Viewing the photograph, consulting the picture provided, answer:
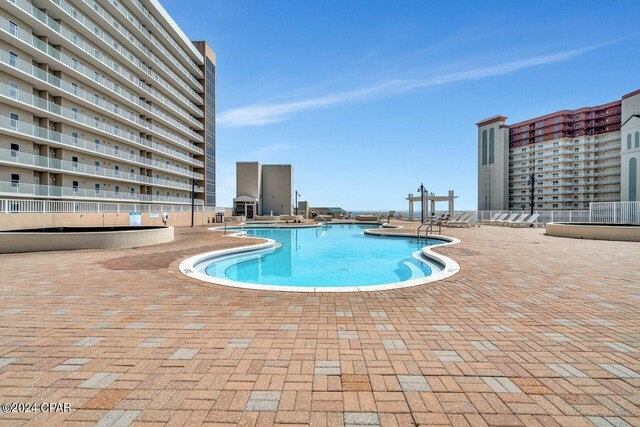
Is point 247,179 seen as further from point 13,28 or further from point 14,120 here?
point 13,28

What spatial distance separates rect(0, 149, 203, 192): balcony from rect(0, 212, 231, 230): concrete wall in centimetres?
658

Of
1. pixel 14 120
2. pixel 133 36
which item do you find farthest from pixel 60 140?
pixel 133 36

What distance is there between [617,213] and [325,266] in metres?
22.1

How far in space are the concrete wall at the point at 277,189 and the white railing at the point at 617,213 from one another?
34770mm

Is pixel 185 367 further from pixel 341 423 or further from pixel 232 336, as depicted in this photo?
pixel 341 423

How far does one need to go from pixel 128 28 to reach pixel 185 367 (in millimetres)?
37716

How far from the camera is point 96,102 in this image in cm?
2488

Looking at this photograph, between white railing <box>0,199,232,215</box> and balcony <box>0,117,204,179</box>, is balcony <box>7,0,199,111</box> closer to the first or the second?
balcony <box>0,117,204,179</box>

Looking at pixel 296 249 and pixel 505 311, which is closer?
pixel 505 311

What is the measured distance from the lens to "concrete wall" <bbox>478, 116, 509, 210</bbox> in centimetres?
6587

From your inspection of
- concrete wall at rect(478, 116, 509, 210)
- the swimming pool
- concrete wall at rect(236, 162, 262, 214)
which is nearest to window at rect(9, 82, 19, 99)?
the swimming pool

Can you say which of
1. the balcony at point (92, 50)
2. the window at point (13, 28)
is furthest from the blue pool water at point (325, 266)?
the balcony at point (92, 50)

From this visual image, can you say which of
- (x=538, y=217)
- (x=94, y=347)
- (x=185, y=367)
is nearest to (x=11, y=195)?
(x=94, y=347)

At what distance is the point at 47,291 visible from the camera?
503 cm
